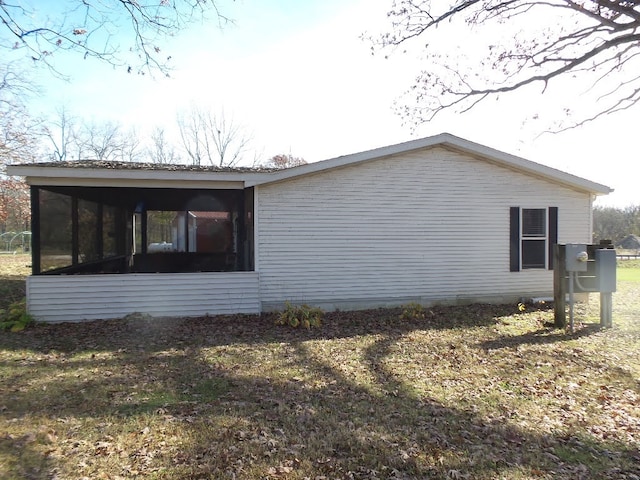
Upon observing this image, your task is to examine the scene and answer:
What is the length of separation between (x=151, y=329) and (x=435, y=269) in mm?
6024

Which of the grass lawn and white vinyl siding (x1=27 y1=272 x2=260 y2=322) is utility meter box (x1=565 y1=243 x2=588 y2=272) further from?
white vinyl siding (x1=27 y1=272 x2=260 y2=322)

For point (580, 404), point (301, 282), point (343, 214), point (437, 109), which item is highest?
point (437, 109)

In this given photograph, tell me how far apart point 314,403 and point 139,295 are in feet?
16.2

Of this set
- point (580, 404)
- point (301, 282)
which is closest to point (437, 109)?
point (301, 282)

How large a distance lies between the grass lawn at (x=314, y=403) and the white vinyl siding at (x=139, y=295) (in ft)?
1.31

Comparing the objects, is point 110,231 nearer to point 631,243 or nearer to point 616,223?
point 631,243

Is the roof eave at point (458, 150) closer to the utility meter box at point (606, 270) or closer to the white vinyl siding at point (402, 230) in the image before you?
the white vinyl siding at point (402, 230)

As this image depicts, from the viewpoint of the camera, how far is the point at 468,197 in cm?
985

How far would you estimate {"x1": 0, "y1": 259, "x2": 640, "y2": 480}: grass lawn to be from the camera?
10.6ft

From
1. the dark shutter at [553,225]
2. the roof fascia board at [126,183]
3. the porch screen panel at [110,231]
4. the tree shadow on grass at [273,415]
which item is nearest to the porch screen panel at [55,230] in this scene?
the roof fascia board at [126,183]

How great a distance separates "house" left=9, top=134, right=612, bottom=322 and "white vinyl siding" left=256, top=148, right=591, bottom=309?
2cm

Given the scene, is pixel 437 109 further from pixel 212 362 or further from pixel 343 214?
pixel 212 362

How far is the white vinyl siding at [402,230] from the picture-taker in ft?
29.0

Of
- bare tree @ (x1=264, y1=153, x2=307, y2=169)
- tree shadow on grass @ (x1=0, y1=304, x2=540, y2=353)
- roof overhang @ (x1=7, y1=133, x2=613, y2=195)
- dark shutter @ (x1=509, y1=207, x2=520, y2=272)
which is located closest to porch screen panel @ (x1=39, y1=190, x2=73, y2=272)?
roof overhang @ (x1=7, y1=133, x2=613, y2=195)
